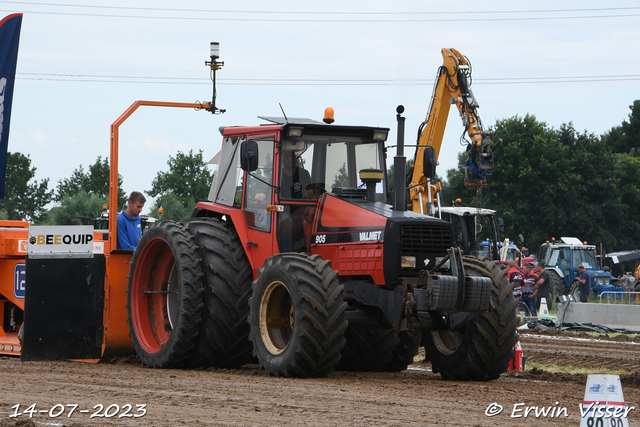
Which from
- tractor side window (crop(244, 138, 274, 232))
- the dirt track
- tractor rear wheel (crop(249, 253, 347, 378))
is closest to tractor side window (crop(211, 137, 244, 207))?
tractor side window (crop(244, 138, 274, 232))

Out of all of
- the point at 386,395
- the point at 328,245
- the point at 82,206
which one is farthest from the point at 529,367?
the point at 82,206

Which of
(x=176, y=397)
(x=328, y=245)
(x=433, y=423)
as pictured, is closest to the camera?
(x=433, y=423)

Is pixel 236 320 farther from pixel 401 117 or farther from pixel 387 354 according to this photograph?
pixel 401 117

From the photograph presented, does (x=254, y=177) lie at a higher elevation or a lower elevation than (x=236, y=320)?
higher

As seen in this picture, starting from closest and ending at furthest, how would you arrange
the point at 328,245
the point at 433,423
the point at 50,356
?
the point at 433,423
the point at 328,245
the point at 50,356

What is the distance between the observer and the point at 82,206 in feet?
204

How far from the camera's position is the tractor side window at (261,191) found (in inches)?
368

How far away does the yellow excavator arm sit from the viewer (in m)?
20.8

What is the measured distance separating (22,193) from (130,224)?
69758 millimetres

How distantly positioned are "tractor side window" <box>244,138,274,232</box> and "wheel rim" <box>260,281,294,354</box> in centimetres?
86

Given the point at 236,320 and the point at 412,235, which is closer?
the point at 412,235

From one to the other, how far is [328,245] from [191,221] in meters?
1.91

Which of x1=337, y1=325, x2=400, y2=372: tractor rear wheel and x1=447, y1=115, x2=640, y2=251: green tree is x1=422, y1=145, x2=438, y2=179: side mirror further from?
x1=447, y1=115, x2=640, y2=251: green tree

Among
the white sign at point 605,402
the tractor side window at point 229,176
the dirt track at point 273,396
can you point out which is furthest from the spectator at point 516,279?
the white sign at point 605,402
